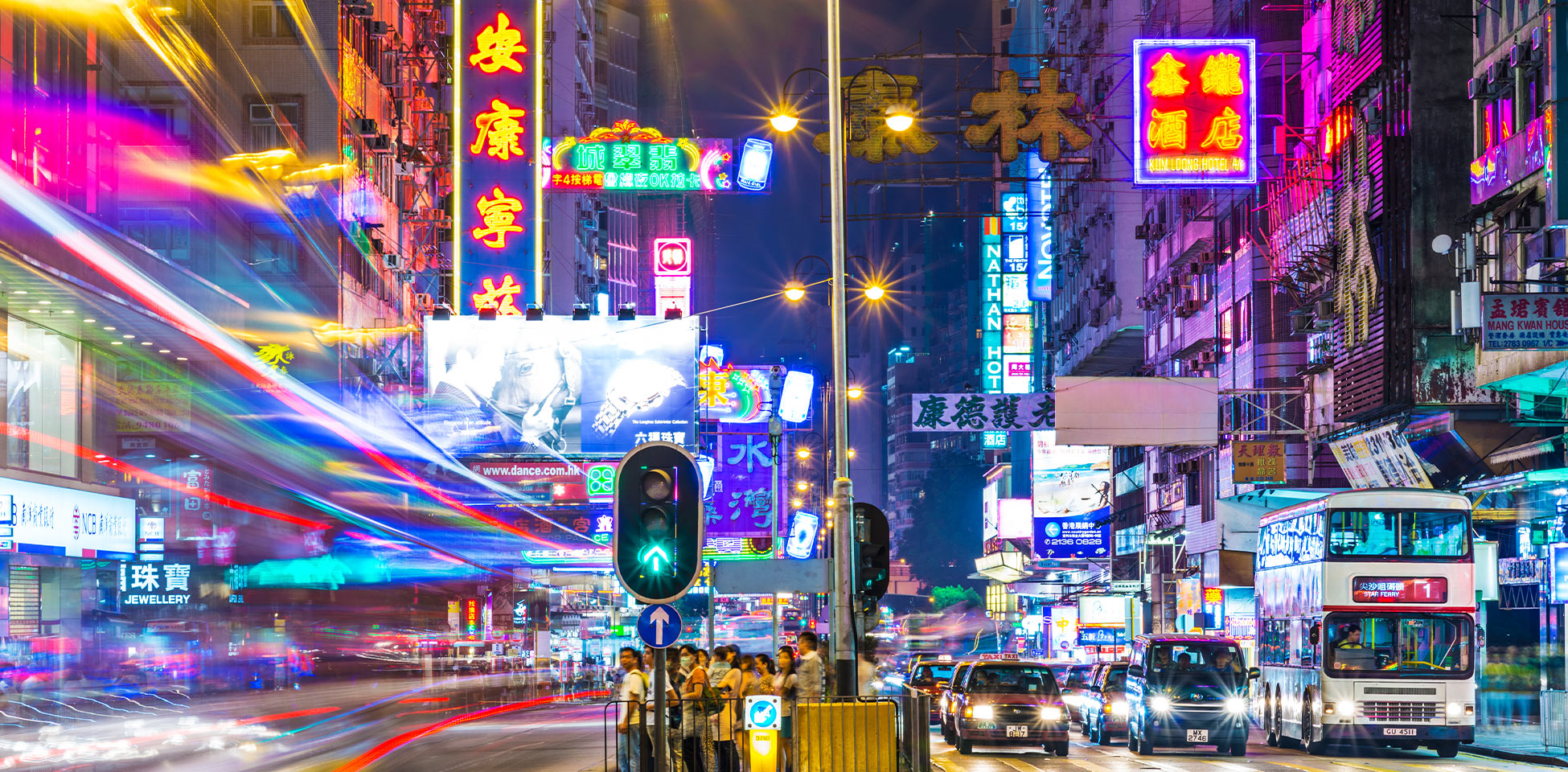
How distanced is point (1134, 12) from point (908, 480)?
424ft

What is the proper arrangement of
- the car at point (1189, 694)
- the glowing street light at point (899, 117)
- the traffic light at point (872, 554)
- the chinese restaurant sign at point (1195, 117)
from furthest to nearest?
the chinese restaurant sign at point (1195, 117)
the car at point (1189, 694)
the glowing street light at point (899, 117)
the traffic light at point (872, 554)

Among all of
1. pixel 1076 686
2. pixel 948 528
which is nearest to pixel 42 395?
pixel 1076 686

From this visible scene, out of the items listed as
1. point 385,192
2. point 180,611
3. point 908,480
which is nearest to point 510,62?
point 385,192

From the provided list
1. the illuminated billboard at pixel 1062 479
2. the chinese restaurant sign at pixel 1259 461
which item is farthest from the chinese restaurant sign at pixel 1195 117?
the illuminated billboard at pixel 1062 479

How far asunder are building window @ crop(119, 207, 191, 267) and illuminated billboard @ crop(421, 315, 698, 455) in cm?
2154

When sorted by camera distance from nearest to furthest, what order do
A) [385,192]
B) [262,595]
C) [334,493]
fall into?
1. [262,595]
2. [334,493]
3. [385,192]

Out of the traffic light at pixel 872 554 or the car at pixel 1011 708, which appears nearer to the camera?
the traffic light at pixel 872 554

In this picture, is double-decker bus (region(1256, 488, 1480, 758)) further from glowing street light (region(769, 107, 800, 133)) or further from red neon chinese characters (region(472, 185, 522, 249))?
red neon chinese characters (region(472, 185, 522, 249))

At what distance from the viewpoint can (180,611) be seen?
49.9ft

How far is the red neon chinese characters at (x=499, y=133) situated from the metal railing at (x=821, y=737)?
23.9m

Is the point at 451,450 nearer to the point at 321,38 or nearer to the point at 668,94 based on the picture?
the point at 321,38

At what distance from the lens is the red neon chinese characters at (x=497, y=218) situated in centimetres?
4062

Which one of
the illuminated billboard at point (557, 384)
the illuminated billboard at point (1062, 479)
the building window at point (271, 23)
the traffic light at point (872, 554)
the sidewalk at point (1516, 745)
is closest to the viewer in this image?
the traffic light at point (872, 554)

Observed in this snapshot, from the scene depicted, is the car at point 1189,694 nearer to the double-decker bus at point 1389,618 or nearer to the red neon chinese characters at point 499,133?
the double-decker bus at point 1389,618
